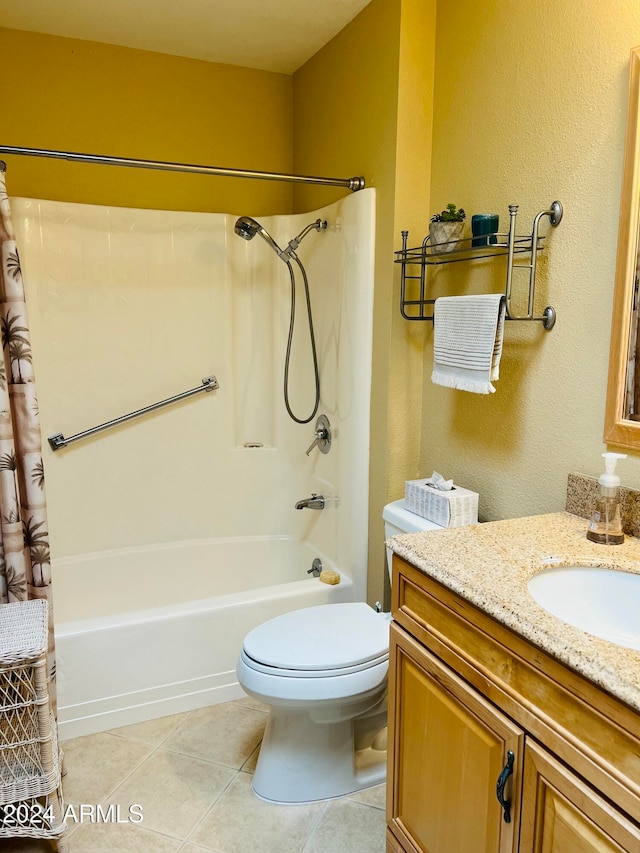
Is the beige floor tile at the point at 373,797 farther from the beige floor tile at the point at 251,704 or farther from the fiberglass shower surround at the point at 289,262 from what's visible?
the fiberglass shower surround at the point at 289,262

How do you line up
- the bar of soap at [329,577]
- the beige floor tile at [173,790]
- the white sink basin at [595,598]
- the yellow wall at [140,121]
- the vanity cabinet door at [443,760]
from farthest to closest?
the yellow wall at [140,121] → the bar of soap at [329,577] → the beige floor tile at [173,790] → the white sink basin at [595,598] → the vanity cabinet door at [443,760]

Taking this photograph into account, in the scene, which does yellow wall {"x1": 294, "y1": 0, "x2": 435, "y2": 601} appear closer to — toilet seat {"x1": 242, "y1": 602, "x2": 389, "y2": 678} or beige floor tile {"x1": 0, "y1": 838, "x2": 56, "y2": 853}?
toilet seat {"x1": 242, "y1": 602, "x2": 389, "y2": 678}

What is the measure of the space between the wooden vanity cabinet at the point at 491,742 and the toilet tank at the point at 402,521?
0.50 metres

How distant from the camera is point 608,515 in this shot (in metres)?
1.39

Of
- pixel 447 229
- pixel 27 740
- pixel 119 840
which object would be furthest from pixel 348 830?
pixel 447 229

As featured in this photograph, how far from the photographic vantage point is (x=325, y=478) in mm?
2691

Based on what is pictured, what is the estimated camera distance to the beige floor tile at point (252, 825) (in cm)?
166

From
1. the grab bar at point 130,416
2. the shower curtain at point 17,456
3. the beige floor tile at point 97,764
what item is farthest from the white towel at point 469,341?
the beige floor tile at point 97,764

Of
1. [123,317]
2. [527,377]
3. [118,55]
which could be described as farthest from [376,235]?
[118,55]

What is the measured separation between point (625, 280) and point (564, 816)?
1.10 m

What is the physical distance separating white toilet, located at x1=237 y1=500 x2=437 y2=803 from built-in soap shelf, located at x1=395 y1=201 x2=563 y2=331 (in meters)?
0.68

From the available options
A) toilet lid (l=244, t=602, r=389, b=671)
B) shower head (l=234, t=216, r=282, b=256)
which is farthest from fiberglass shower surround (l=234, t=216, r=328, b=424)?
toilet lid (l=244, t=602, r=389, b=671)

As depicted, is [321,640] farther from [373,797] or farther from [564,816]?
[564,816]

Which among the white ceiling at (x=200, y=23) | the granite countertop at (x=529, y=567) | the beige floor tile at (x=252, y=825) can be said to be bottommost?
the beige floor tile at (x=252, y=825)
